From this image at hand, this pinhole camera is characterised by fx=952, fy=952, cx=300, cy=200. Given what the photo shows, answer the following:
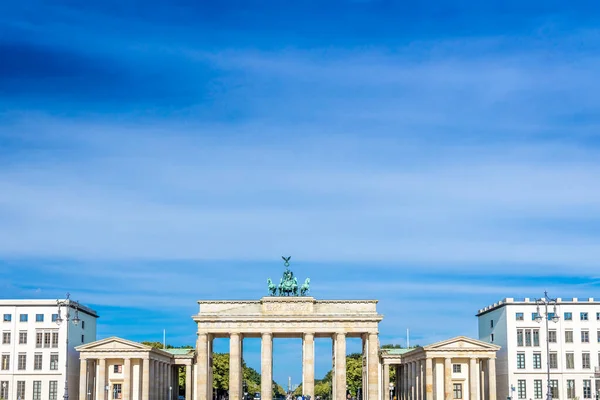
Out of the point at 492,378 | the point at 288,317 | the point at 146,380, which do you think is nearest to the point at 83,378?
the point at 146,380

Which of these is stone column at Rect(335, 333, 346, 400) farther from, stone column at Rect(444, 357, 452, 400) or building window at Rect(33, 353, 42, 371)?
building window at Rect(33, 353, 42, 371)

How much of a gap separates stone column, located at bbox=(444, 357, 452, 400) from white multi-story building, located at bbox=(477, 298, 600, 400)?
842 cm

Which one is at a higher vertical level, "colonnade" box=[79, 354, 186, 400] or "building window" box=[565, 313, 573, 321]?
"building window" box=[565, 313, 573, 321]

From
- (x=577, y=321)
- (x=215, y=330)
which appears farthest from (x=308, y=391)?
(x=577, y=321)

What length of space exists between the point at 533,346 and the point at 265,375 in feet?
133

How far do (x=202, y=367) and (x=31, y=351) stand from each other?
25706 mm

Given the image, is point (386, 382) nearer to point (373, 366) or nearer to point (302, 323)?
point (373, 366)

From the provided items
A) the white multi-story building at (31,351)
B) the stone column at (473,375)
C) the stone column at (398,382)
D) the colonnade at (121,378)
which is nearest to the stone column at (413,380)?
the stone column at (473,375)

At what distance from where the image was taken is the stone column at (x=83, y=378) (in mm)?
134375

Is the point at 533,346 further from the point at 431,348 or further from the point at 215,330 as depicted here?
the point at 215,330

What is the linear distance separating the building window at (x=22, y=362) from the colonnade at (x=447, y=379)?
181ft

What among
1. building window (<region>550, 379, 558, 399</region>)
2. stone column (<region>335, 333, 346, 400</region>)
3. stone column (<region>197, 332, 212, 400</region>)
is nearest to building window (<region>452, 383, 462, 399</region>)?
building window (<region>550, 379, 558, 399</region>)

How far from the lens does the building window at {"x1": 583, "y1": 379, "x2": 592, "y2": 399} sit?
137 metres

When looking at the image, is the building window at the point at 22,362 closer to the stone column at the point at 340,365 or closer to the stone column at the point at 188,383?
the stone column at the point at 188,383
